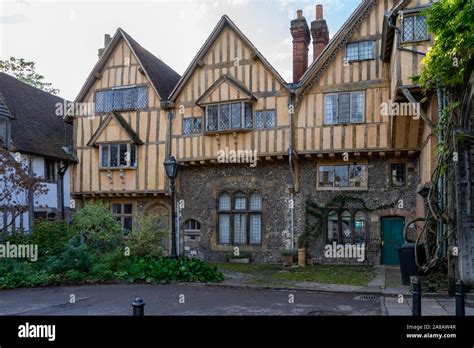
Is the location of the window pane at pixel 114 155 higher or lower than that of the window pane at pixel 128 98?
lower

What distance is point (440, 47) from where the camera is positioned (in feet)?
29.9

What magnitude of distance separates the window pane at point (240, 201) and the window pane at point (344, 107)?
A: 5093mm

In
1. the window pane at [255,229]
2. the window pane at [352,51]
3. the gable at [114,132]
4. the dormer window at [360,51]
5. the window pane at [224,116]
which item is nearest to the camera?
the dormer window at [360,51]

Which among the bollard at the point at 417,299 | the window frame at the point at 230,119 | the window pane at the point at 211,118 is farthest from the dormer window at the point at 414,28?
the window pane at the point at 211,118

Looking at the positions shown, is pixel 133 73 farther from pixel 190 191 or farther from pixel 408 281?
pixel 408 281

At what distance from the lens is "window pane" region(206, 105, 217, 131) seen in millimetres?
18078

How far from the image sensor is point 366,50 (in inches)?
642

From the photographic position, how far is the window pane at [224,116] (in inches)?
703

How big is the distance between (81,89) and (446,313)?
58.6 ft

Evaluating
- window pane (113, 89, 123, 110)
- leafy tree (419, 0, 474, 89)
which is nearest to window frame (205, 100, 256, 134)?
window pane (113, 89, 123, 110)

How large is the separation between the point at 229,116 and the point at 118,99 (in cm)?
563

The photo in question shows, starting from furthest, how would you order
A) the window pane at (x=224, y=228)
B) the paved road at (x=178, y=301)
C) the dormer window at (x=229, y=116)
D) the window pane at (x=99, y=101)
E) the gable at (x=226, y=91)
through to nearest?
the window pane at (x=99, y=101), the window pane at (x=224, y=228), the dormer window at (x=229, y=116), the gable at (x=226, y=91), the paved road at (x=178, y=301)

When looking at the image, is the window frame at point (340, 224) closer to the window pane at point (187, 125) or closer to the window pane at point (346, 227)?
the window pane at point (346, 227)

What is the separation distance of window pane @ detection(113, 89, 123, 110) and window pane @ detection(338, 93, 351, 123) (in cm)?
977
